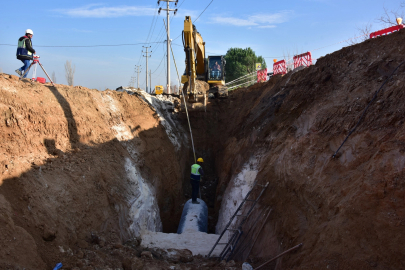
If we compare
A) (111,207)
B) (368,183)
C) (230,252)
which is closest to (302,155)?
(368,183)

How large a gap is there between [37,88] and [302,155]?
27.4 ft

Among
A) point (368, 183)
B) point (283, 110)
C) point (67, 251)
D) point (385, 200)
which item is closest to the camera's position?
point (385, 200)

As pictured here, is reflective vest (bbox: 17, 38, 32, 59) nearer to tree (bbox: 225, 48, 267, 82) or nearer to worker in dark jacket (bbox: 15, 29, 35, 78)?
worker in dark jacket (bbox: 15, 29, 35, 78)

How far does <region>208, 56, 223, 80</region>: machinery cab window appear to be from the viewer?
1906 cm

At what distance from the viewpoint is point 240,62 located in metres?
44.9

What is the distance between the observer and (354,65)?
891 centimetres

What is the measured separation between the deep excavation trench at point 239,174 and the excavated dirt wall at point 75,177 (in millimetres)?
37

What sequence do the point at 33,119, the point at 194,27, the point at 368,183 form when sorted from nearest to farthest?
the point at 368,183
the point at 33,119
the point at 194,27

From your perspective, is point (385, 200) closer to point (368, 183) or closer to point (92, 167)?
point (368, 183)

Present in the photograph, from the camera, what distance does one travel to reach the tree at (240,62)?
4444 centimetres

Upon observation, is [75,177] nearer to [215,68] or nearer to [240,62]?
[215,68]

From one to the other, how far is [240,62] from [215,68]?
27.2m

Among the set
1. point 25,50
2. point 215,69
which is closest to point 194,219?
point 25,50

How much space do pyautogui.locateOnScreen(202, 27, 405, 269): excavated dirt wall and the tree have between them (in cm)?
3277
